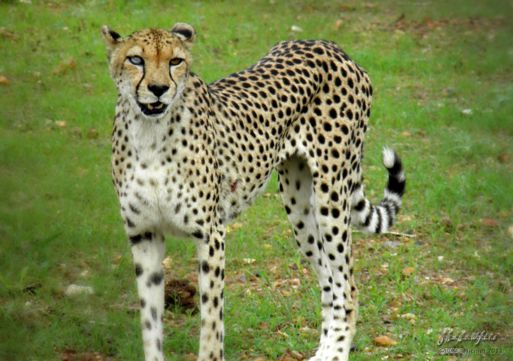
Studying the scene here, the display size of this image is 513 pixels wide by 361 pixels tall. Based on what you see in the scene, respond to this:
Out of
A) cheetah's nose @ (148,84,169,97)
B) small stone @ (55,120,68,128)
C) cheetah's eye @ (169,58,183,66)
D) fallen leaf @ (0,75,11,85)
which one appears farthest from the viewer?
fallen leaf @ (0,75,11,85)

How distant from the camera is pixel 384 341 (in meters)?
4.60

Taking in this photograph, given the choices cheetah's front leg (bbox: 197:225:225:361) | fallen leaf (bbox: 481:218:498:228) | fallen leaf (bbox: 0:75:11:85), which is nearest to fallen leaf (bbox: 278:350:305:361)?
cheetah's front leg (bbox: 197:225:225:361)

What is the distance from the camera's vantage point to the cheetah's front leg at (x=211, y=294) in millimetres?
3900

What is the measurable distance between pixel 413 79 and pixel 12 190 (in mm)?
4154

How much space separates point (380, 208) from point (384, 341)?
641mm

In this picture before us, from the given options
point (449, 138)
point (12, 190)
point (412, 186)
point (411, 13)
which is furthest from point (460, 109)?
point (12, 190)

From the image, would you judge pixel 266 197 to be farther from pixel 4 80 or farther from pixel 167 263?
pixel 4 80

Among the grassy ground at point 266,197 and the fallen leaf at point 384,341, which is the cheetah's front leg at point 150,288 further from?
the fallen leaf at point 384,341

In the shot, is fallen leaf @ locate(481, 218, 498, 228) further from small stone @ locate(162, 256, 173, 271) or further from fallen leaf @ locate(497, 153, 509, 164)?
small stone @ locate(162, 256, 173, 271)

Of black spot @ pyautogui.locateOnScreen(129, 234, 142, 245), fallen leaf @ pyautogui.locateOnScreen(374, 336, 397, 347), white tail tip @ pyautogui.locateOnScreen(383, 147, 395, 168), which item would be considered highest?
white tail tip @ pyautogui.locateOnScreen(383, 147, 395, 168)

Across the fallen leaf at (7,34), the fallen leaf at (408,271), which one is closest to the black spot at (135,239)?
the fallen leaf at (408,271)

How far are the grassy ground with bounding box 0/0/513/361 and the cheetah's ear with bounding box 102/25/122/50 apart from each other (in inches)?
51.8

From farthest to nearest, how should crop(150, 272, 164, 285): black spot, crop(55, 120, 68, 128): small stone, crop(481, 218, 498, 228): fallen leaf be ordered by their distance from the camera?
crop(55, 120, 68, 128): small stone
crop(481, 218, 498, 228): fallen leaf
crop(150, 272, 164, 285): black spot

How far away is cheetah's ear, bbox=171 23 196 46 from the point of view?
152 inches
